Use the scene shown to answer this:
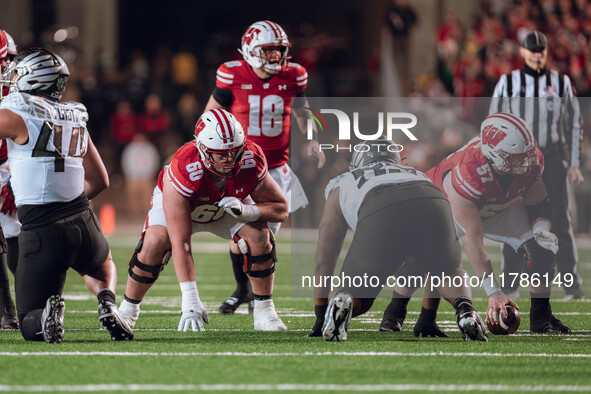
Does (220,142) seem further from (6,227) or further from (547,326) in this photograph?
(547,326)

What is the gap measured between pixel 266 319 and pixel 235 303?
1082mm

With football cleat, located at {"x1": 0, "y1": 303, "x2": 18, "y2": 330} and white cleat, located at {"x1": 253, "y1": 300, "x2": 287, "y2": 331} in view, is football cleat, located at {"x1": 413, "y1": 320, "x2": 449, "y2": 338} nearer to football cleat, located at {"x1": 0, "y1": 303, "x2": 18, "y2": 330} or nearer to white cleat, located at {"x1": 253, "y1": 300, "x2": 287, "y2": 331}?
white cleat, located at {"x1": 253, "y1": 300, "x2": 287, "y2": 331}

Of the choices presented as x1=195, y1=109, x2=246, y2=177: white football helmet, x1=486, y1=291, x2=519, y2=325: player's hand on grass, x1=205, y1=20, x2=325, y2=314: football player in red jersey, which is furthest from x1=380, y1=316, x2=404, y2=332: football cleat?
x1=205, y1=20, x2=325, y2=314: football player in red jersey

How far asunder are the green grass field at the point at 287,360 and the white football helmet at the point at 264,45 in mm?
1598

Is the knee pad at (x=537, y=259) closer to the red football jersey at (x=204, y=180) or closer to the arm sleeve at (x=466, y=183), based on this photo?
the arm sleeve at (x=466, y=183)

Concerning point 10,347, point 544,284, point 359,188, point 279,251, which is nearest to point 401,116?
point 359,188

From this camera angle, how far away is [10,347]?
5094 millimetres

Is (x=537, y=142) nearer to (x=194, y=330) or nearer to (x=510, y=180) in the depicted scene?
(x=510, y=180)

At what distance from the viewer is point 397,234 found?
219 inches

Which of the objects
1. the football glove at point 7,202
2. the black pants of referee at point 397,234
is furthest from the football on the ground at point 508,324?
the football glove at point 7,202

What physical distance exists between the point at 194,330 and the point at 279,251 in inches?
275

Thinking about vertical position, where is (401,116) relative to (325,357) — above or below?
above

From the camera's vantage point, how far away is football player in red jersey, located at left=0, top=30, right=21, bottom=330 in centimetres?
613

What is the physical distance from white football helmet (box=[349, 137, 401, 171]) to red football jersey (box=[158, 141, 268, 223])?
1.64 ft
